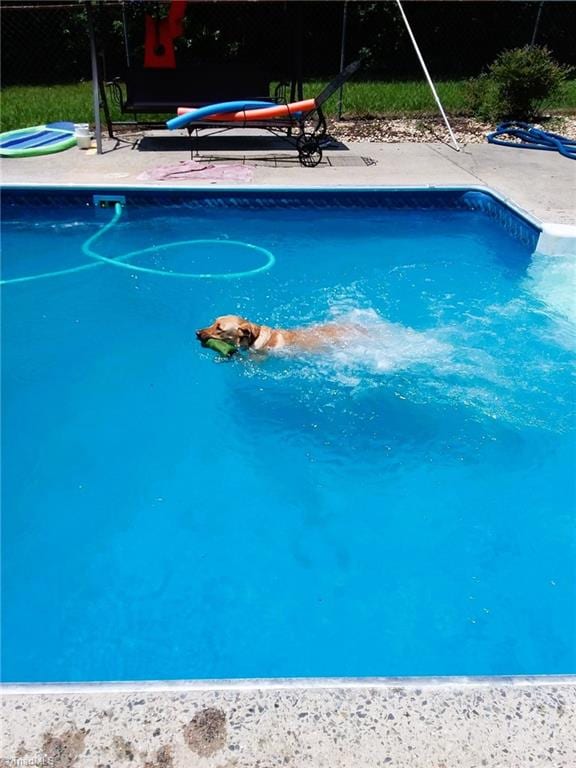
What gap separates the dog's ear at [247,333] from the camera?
4.55 m

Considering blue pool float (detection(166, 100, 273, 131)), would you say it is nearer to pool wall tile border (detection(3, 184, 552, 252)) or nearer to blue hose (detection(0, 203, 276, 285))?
pool wall tile border (detection(3, 184, 552, 252))

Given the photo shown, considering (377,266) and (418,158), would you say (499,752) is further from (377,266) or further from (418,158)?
(418,158)

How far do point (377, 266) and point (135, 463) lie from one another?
3.94m

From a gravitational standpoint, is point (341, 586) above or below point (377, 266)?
below

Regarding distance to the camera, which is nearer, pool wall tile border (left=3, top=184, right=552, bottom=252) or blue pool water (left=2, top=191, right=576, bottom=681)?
blue pool water (left=2, top=191, right=576, bottom=681)

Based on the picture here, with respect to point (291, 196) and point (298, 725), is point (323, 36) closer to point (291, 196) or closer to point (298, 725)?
point (291, 196)

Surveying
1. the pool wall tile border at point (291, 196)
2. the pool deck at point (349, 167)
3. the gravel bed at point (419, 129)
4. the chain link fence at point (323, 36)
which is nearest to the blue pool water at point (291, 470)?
the pool wall tile border at point (291, 196)

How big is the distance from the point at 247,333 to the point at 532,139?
314 inches

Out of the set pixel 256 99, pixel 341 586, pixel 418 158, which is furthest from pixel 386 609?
pixel 256 99

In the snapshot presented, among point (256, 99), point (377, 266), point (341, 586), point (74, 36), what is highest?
point (74, 36)

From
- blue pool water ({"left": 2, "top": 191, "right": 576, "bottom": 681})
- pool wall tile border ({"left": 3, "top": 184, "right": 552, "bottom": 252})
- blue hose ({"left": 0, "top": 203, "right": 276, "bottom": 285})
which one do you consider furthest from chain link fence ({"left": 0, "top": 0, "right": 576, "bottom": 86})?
blue pool water ({"left": 2, "top": 191, "right": 576, "bottom": 681})

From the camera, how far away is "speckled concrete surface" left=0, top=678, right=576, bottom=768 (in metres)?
1.65

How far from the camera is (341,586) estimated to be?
11.2 feet

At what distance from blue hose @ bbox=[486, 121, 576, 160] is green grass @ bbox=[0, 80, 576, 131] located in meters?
1.98
